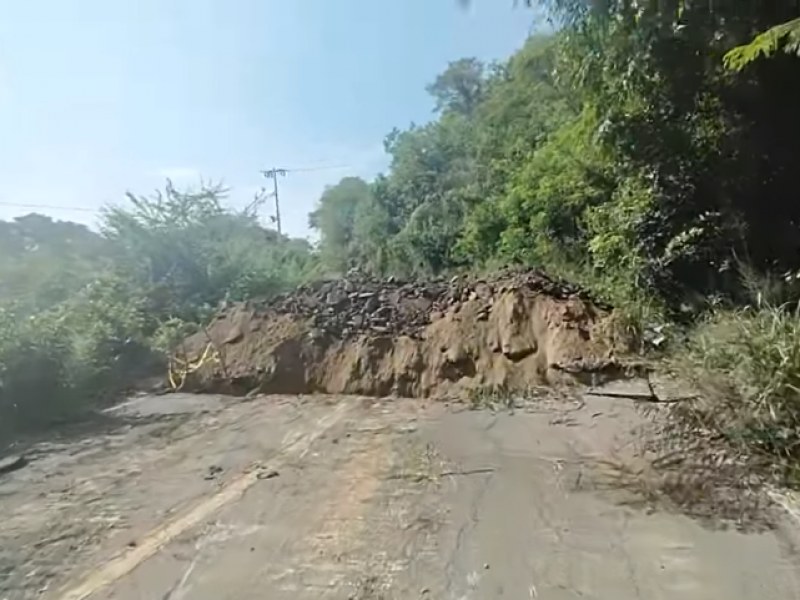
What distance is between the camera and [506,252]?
476 inches

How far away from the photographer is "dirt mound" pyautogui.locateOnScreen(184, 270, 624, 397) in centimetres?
753

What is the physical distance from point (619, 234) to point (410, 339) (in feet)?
8.90

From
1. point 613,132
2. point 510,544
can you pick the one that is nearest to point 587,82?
point 613,132

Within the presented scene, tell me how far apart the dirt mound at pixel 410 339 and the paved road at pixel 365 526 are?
7.07 feet

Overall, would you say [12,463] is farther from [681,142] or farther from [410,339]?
[681,142]

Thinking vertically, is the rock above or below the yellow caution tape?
below

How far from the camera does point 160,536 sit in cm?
321

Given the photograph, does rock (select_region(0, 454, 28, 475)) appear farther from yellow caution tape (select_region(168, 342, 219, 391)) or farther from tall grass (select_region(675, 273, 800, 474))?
tall grass (select_region(675, 273, 800, 474))

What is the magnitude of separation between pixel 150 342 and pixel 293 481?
6090 mm

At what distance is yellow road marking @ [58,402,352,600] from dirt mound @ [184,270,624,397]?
3.09 metres

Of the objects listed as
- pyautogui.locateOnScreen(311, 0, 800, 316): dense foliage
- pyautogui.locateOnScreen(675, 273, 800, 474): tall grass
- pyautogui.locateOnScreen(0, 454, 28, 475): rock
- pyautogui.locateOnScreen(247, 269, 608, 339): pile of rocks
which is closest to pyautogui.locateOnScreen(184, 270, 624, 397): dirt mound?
pyautogui.locateOnScreen(247, 269, 608, 339): pile of rocks

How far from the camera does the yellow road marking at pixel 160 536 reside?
8.87 ft

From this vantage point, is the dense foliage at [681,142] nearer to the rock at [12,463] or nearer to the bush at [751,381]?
the bush at [751,381]

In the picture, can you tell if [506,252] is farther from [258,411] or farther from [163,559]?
[163,559]
